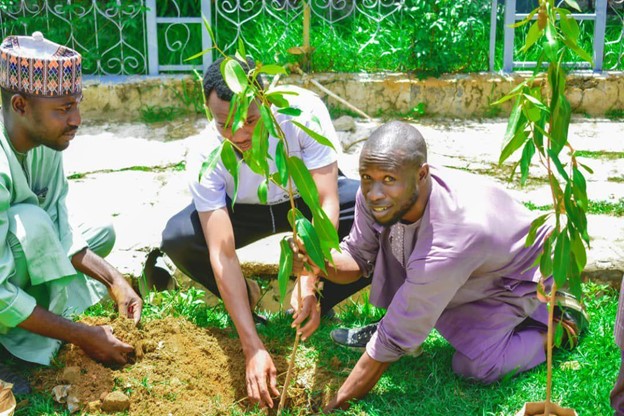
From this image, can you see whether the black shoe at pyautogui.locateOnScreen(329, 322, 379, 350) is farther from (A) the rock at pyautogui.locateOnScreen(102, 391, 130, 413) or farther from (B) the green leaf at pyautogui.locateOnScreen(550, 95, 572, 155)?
(B) the green leaf at pyautogui.locateOnScreen(550, 95, 572, 155)

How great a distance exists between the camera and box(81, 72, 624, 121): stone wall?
→ 23.4ft

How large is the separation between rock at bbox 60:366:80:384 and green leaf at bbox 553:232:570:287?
6.54ft

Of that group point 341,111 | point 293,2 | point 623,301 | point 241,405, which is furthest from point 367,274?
point 293,2

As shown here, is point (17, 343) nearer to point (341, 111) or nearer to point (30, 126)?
point (30, 126)

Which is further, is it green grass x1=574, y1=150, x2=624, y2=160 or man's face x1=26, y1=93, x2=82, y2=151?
green grass x1=574, y1=150, x2=624, y2=160

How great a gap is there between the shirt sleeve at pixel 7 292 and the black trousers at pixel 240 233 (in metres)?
0.86

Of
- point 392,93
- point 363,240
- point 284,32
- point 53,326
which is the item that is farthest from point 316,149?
point 284,32

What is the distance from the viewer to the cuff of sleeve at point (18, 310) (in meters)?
3.39

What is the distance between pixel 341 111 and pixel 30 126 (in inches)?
152

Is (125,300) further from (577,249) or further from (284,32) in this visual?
(284,32)

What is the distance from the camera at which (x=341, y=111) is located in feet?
23.5

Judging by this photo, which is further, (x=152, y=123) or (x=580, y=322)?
(x=152, y=123)

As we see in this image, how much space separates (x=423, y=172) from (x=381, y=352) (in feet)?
2.23

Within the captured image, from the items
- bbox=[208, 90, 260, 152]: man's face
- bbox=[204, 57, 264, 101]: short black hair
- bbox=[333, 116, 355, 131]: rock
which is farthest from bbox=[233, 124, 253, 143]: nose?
bbox=[333, 116, 355, 131]: rock
